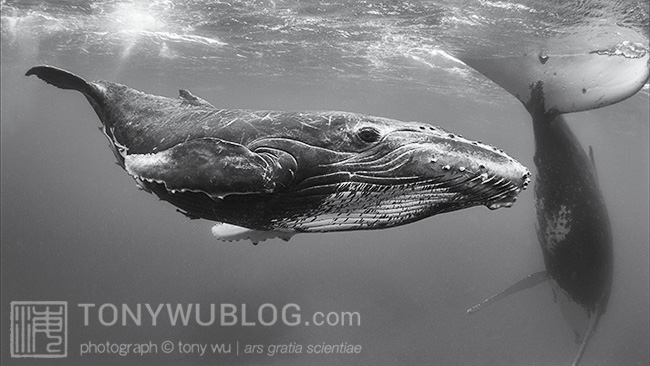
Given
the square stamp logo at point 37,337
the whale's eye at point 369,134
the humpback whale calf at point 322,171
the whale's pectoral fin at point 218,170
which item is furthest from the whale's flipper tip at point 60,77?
the square stamp logo at point 37,337

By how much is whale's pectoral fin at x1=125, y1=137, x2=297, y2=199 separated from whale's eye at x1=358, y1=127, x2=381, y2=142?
0.47 metres

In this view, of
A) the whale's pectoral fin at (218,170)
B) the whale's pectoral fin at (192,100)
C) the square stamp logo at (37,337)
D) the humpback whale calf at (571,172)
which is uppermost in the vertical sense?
the whale's pectoral fin at (218,170)

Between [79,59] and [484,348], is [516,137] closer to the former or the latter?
[484,348]

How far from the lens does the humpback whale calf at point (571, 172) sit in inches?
390

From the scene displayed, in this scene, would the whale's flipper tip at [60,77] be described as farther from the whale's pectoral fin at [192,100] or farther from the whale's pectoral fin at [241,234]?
the whale's pectoral fin at [241,234]

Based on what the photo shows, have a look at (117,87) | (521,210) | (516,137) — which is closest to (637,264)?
(521,210)

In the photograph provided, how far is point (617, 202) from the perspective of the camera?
105875 mm

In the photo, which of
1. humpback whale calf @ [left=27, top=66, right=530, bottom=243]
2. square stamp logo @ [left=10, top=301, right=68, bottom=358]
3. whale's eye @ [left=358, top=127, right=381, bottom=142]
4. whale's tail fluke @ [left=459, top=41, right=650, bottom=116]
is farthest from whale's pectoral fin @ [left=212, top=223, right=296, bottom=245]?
square stamp logo @ [left=10, top=301, right=68, bottom=358]

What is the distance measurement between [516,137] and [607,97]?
151 feet

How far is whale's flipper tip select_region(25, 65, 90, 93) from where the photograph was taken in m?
4.03

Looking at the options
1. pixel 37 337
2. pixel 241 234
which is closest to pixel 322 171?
pixel 241 234

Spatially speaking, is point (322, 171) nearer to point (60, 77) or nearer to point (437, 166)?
point (437, 166)

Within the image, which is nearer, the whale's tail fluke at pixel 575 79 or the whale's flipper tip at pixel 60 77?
the whale's flipper tip at pixel 60 77

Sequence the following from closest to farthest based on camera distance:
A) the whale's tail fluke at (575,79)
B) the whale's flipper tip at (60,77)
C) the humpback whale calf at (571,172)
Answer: the whale's flipper tip at (60,77) < the whale's tail fluke at (575,79) < the humpback whale calf at (571,172)
